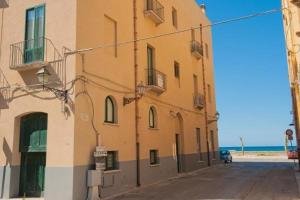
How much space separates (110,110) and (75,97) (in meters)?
2.88

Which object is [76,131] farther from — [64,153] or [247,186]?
[247,186]

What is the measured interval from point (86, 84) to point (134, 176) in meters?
5.41

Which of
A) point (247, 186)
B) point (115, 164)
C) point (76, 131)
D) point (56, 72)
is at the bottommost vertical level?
point (247, 186)

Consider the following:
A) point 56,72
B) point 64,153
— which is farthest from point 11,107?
point 64,153

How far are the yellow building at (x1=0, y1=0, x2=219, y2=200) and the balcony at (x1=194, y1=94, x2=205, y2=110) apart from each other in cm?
750

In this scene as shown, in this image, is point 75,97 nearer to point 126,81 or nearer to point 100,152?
point 100,152

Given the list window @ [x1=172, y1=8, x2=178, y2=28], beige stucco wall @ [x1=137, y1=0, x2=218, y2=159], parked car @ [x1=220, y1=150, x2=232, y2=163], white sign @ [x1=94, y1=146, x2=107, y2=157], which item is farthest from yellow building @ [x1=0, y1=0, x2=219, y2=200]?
parked car @ [x1=220, y1=150, x2=232, y2=163]

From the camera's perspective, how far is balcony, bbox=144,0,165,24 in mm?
18438

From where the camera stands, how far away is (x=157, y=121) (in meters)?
18.7

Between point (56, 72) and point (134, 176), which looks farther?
point (134, 176)

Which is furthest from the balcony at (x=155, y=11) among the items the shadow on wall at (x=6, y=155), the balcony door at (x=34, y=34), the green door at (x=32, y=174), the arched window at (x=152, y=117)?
the shadow on wall at (x=6, y=155)

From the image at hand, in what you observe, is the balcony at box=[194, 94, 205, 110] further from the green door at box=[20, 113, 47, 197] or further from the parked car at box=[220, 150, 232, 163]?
the green door at box=[20, 113, 47, 197]

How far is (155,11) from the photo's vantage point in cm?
1902

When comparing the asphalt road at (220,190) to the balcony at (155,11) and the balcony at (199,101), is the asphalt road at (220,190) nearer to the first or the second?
the balcony at (199,101)
